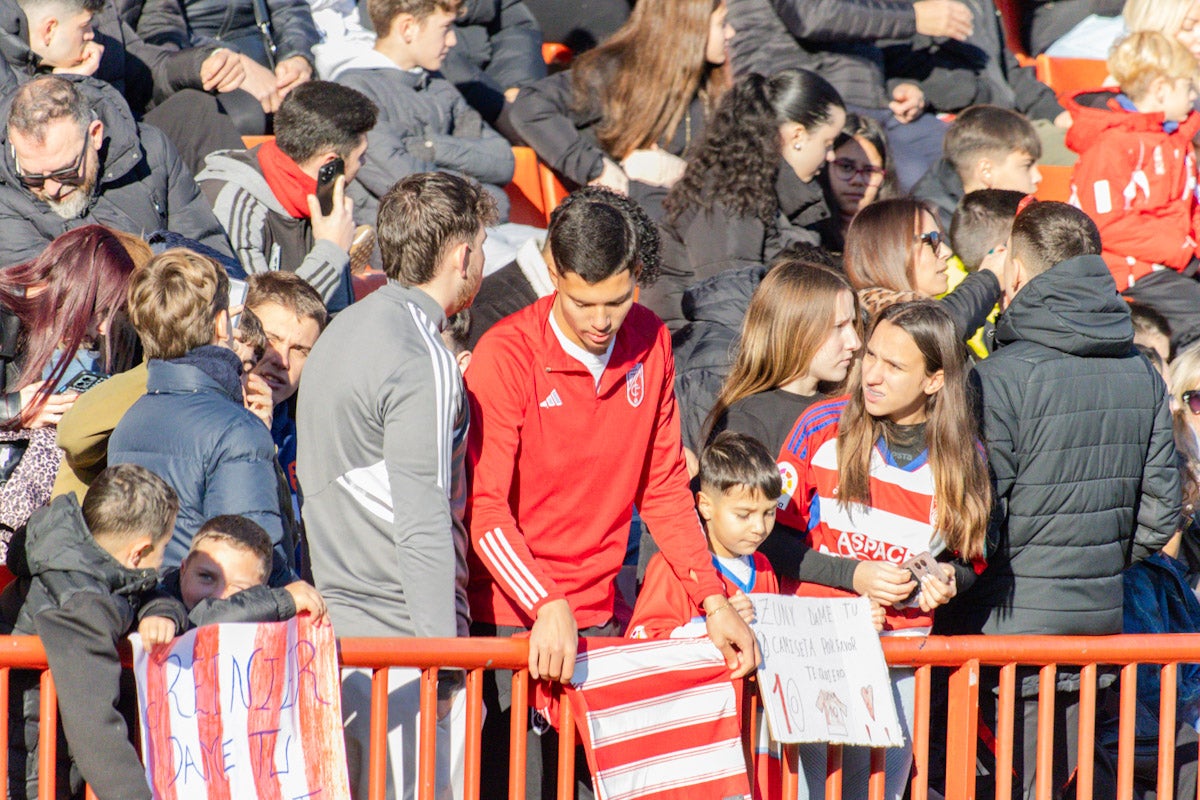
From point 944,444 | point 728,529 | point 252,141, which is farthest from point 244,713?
point 252,141

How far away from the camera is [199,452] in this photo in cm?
363

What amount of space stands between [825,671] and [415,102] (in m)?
4.14

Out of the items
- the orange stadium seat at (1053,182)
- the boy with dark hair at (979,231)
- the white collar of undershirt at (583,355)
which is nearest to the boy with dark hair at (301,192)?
the white collar of undershirt at (583,355)

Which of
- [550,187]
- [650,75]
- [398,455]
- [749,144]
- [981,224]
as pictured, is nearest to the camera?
[398,455]

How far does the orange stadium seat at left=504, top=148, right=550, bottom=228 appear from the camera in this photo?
25.5 feet

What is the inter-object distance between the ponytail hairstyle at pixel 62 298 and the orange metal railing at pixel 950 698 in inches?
57.2

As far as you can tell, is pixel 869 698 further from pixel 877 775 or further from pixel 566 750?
pixel 566 750

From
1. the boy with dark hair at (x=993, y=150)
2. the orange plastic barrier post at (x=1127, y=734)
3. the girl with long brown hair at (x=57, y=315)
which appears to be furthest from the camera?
the boy with dark hair at (x=993, y=150)

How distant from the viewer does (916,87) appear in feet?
28.2

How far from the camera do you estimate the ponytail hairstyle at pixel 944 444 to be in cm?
415

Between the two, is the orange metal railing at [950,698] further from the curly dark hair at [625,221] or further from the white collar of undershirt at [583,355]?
the curly dark hair at [625,221]

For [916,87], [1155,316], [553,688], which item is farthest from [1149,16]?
[553,688]

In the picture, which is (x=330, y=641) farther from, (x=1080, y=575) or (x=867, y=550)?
(x=1080, y=575)

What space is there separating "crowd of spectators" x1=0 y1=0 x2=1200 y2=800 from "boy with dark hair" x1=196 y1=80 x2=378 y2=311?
0.01 m
